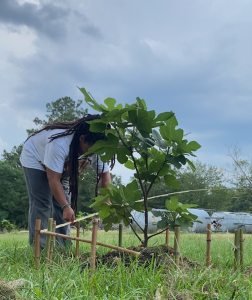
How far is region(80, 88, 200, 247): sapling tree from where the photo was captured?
2.10m

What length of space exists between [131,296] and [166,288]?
0.73 feet

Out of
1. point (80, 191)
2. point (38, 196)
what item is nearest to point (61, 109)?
point (80, 191)

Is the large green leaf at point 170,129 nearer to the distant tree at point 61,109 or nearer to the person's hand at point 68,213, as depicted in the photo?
the person's hand at point 68,213

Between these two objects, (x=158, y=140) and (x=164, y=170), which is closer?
(x=158, y=140)

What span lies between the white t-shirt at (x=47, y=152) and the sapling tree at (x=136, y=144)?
628 millimetres

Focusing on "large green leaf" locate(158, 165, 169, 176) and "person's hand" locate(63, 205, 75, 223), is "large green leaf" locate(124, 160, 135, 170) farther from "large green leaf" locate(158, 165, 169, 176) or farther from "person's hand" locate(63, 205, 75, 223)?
"person's hand" locate(63, 205, 75, 223)

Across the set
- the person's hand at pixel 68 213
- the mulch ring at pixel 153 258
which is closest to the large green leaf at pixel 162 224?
the mulch ring at pixel 153 258

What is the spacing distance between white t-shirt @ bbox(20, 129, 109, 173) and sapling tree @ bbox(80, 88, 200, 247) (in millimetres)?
628

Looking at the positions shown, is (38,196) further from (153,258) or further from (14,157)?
(14,157)

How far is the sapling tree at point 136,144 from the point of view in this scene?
210 cm

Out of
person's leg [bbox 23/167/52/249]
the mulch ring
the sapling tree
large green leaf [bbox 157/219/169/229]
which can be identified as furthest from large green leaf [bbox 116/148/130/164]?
person's leg [bbox 23/167/52/249]

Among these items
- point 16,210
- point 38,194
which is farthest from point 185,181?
point 38,194

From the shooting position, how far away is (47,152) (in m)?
2.80

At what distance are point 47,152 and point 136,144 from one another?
89cm
